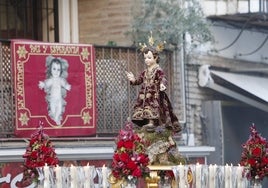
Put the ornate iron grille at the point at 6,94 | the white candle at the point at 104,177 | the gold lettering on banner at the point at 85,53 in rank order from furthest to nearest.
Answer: the gold lettering on banner at the point at 85,53 < the ornate iron grille at the point at 6,94 < the white candle at the point at 104,177

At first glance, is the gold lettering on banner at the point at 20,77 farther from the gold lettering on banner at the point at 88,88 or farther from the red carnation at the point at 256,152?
the red carnation at the point at 256,152

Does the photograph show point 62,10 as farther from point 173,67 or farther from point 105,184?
point 105,184

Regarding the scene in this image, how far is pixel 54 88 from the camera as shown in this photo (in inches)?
772

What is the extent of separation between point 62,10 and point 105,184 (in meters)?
8.13

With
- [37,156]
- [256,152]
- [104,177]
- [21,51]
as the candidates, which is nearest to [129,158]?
[104,177]

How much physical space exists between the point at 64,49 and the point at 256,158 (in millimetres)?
5202

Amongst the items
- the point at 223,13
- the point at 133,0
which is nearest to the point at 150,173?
the point at 133,0

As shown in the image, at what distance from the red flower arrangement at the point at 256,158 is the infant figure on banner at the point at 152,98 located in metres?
1.09

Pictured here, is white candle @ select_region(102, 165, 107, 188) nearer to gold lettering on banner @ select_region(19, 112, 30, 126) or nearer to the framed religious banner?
the framed religious banner

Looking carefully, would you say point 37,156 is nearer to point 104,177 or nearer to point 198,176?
point 104,177

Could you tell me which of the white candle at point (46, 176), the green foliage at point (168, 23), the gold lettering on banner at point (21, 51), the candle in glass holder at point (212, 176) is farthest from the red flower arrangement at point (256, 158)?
the green foliage at point (168, 23)

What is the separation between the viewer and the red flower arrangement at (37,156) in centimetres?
1457

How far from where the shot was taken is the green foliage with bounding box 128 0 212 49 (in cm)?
2119

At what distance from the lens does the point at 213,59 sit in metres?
23.3
